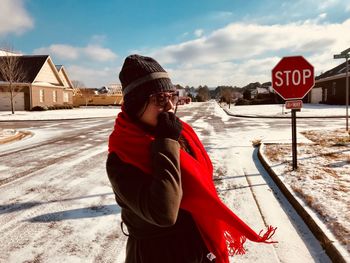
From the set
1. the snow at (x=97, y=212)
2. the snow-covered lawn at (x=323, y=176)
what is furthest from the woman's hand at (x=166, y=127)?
the snow-covered lawn at (x=323, y=176)

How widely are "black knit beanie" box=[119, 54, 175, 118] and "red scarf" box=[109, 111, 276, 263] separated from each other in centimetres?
8

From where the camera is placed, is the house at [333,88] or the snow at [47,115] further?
the house at [333,88]

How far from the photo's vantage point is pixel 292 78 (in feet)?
20.2

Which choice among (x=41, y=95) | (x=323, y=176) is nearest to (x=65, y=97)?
→ (x=41, y=95)

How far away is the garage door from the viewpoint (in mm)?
37000

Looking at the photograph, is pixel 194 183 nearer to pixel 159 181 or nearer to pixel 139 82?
pixel 159 181

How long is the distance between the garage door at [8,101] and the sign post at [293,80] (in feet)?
120

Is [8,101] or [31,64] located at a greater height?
[31,64]

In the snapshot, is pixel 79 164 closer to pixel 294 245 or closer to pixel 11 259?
pixel 11 259

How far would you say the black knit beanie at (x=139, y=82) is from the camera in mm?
1499

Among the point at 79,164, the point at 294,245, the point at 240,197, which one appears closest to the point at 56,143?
the point at 79,164

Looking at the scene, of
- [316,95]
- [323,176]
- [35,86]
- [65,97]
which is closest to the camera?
[323,176]

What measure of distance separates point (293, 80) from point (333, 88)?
36.5 metres

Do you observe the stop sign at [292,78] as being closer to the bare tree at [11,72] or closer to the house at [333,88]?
the house at [333,88]
